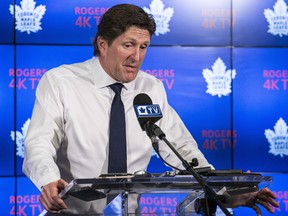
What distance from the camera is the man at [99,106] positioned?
8.37ft

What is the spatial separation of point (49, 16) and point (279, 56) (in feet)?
5.06

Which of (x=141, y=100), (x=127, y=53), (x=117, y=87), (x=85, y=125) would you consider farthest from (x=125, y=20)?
(x=141, y=100)

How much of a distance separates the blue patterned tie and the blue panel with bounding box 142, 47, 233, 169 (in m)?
1.67

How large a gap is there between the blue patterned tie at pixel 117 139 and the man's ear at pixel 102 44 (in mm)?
221

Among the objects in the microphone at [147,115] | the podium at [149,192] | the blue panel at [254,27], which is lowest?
the podium at [149,192]

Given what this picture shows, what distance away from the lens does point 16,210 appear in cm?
417

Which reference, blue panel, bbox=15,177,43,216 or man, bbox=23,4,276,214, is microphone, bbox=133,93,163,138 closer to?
man, bbox=23,4,276,214

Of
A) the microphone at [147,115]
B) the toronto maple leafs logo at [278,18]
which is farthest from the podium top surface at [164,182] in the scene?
the toronto maple leafs logo at [278,18]

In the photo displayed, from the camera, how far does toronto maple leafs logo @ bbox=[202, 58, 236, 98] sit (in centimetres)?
427

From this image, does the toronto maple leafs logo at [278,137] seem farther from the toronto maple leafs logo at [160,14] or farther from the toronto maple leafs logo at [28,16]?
the toronto maple leafs logo at [28,16]

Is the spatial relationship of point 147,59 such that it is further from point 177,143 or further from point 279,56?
point 177,143

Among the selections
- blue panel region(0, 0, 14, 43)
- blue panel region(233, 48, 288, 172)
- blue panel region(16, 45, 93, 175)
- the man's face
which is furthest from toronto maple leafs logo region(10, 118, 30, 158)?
the man's face

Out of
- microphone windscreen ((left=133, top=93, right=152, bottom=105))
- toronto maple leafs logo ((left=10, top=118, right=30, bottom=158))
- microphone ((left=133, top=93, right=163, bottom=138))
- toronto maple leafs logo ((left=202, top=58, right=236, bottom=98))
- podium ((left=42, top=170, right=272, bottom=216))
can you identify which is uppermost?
toronto maple leafs logo ((left=202, top=58, right=236, bottom=98))

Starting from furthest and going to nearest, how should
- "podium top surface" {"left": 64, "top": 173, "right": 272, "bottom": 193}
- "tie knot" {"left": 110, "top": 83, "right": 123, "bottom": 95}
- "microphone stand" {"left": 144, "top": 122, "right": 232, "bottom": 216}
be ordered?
"tie knot" {"left": 110, "top": 83, "right": 123, "bottom": 95} → "podium top surface" {"left": 64, "top": 173, "right": 272, "bottom": 193} → "microphone stand" {"left": 144, "top": 122, "right": 232, "bottom": 216}
